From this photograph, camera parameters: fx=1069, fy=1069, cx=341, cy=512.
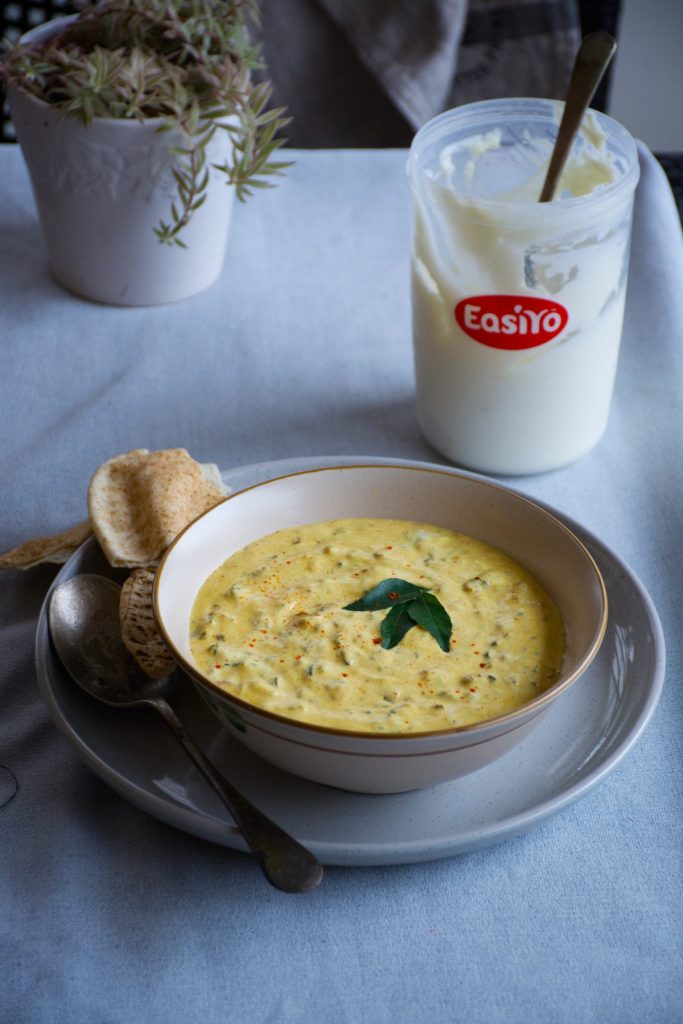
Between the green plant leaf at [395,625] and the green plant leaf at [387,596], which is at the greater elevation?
the green plant leaf at [395,625]

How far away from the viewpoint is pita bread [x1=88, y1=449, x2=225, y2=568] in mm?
1045

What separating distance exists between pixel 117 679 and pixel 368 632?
0.23m

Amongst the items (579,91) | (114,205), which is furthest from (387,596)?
(114,205)

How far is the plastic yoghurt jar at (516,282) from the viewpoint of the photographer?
3.78 feet

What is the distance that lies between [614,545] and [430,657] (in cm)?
39

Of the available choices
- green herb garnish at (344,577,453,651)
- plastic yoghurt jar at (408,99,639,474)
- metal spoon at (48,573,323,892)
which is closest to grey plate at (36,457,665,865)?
metal spoon at (48,573,323,892)

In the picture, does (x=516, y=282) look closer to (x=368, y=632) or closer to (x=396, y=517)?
(x=396, y=517)

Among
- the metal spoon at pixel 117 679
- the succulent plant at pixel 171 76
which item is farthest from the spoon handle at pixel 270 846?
the succulent plant at pixel 171 76

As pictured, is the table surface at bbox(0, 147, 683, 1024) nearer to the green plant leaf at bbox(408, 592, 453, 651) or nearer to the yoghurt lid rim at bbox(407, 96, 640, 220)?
the green plant leaf at bbox(408, 592, 453, 651)

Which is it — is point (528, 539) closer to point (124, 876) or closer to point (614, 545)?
point (614, 545)

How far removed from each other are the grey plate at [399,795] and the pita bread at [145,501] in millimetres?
113

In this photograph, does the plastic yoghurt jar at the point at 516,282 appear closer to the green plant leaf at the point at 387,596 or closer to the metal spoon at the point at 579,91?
the metal spoon at the point at 579,91

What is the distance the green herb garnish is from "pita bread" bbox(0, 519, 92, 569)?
323 millimetres

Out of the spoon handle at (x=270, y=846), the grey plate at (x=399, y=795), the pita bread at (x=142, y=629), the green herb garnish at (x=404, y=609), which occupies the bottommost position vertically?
the grey plate at (x=399, y=795)
